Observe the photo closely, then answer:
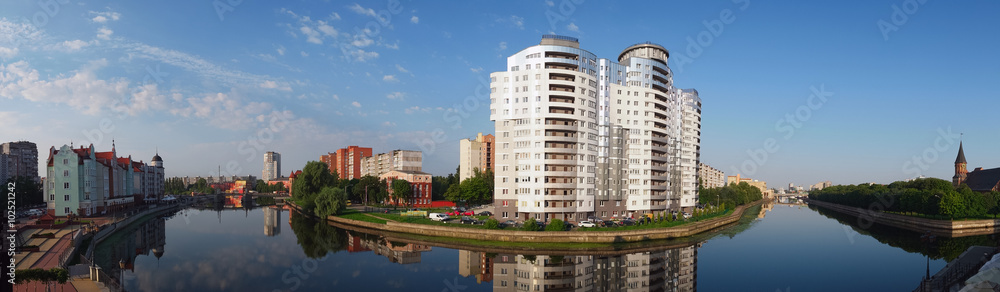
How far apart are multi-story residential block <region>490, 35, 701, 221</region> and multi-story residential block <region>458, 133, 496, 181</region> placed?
2908 inches

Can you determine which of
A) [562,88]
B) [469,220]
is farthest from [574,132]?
[469,220]

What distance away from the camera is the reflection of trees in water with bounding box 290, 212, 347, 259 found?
54906 mm

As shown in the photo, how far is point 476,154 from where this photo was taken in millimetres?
151500

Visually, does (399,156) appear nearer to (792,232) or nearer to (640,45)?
(640,45)

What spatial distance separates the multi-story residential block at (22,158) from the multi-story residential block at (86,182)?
59.2m

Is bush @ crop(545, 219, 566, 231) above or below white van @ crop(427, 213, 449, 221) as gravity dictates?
above

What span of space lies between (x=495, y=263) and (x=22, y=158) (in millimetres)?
178654

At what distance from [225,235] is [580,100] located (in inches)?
2201

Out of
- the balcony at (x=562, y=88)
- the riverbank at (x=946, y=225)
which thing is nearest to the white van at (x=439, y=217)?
the balcony at (x=562, y=88)

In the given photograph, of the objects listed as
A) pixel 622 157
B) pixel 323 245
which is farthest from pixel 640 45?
pixel 323 245

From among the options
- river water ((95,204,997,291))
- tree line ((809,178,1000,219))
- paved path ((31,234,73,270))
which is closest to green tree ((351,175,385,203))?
river water ((95,204,997,291))

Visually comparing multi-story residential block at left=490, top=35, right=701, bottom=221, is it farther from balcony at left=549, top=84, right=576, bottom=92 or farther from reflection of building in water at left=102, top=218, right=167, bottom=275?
reflection of building in water at left=102, top=218, right=167, bottom=275

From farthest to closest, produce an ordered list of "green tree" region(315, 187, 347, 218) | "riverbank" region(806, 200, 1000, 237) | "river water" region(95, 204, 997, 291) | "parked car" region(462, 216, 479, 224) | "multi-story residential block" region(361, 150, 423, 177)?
1. "multi-story residential block" region(361, 150, 423, 177)
2. "green tree" region(315, 187, 347, 218)
3. "riverbank" region(806, 200, 1000, 237)
4. "parked car" region(462, 216, 479, 224)
5. "river water" region(95, 204, 997, 291)

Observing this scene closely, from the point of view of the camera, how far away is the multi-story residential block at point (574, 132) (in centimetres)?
6875
